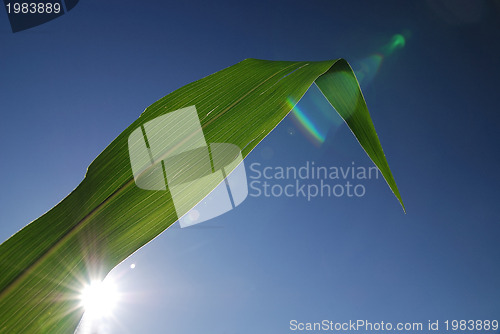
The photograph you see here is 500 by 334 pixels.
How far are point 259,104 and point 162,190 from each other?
0.04 m

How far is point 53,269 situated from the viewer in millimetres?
101

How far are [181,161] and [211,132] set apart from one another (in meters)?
0.01

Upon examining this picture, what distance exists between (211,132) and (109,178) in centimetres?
3

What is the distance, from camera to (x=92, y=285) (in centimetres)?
11

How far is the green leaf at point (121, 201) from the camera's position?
101 mm

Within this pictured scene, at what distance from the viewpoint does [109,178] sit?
11 centimetres

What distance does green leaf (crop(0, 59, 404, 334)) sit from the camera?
10 centimetres

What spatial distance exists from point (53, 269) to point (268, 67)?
0.28 feet

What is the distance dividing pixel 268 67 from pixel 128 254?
0.24ft

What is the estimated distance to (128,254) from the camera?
4.7 inches

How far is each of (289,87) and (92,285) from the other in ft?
0.26

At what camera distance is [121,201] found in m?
0.12

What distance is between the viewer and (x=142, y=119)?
12 centimetres
